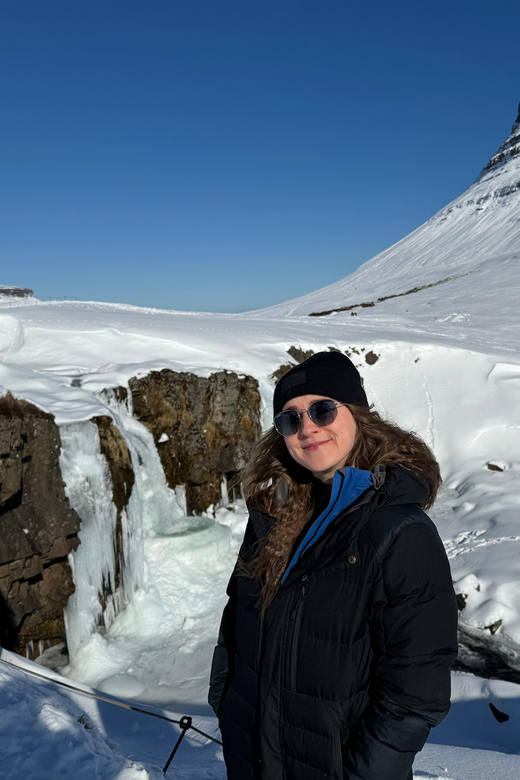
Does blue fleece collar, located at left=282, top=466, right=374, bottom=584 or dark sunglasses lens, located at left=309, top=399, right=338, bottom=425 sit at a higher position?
dark sunglasses lens, located at left=309, top=399, right=338, bottom=425

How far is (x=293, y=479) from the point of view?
1.90 m

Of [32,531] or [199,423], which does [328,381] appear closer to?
[32,531]

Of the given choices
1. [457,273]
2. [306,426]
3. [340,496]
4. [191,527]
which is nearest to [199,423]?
[191,527]

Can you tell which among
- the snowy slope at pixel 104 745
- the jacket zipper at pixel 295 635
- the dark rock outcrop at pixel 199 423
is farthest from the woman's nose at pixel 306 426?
the dark rock outcrop at pixel 199 423

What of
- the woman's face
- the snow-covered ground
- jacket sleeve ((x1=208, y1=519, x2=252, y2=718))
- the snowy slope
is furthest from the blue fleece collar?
the snowy slope

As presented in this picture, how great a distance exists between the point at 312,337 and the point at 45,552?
7933mm

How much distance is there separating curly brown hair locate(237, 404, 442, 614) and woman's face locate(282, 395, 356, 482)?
0.09 ft

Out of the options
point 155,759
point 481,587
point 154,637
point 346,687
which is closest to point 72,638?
point 154,637

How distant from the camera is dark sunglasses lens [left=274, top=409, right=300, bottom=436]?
5.98 feet

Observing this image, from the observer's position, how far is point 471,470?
31.7 ft

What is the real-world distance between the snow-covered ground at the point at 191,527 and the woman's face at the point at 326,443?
61cm

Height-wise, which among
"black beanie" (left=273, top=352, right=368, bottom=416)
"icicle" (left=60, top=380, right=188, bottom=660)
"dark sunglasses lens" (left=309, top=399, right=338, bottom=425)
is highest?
"black beanie" (left=273, top=352, right=368, bottom=416)

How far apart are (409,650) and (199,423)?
761cm

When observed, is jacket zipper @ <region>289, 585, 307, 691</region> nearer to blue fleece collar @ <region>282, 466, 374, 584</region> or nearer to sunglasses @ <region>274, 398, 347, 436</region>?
blue fleece collar @ <region>282, 466, 374, 584</region>
